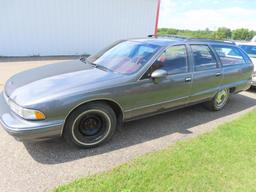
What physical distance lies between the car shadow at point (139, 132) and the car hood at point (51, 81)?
0.79 m

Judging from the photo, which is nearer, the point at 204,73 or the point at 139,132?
Answer: the point at 139,132

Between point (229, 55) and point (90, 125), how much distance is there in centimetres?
380

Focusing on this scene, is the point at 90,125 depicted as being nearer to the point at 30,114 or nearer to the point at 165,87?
the point at 30,114

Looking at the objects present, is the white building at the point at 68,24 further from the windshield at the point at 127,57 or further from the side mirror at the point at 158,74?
the side mirror at the point at 158,74

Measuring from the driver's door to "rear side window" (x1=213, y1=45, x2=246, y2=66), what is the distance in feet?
3.82

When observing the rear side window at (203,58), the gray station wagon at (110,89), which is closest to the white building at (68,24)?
the gray station wagon at (110,89)

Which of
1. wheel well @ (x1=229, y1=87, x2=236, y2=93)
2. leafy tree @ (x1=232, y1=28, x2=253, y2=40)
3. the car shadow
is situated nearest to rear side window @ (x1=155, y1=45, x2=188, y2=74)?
the car shadow

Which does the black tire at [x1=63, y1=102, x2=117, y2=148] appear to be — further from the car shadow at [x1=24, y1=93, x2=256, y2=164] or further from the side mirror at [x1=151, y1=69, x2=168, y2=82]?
the side mirror at [x1=151, y1=69, x2=168, y2=82]

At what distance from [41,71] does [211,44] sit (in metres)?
3.40

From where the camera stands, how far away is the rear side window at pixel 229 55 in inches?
188

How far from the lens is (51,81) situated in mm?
3172

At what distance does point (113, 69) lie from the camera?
3.58 m

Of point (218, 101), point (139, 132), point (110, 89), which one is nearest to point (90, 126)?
point (110, 89)

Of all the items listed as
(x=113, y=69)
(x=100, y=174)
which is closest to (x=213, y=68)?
(x=113, y=69)
